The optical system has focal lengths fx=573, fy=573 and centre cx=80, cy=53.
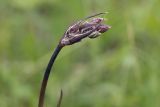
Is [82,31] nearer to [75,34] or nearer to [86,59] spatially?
[75,34]

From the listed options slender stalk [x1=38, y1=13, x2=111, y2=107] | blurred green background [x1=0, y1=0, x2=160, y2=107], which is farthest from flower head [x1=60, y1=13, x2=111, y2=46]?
blurred green background [x1=0, y1=0, x2=160, y2=107]

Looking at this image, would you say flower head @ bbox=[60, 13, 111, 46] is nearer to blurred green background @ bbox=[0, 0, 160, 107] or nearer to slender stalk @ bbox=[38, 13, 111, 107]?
slender stalk @ bbox=[38, 13, 111, 107]

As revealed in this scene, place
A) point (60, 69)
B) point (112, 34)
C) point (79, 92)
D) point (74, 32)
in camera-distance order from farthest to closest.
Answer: point (112, 34) < point (60, 69) < point (79, 92) < point (74, 32)

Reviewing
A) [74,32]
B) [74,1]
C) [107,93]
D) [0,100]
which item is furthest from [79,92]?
[74,32]

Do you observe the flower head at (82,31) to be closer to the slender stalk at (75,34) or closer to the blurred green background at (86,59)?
the slender stalk at (75,34)

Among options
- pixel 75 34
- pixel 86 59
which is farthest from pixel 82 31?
pixel 86 59

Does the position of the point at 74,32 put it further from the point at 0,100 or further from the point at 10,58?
the point at 10,58

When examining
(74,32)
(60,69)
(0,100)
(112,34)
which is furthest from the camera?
(112,34)
